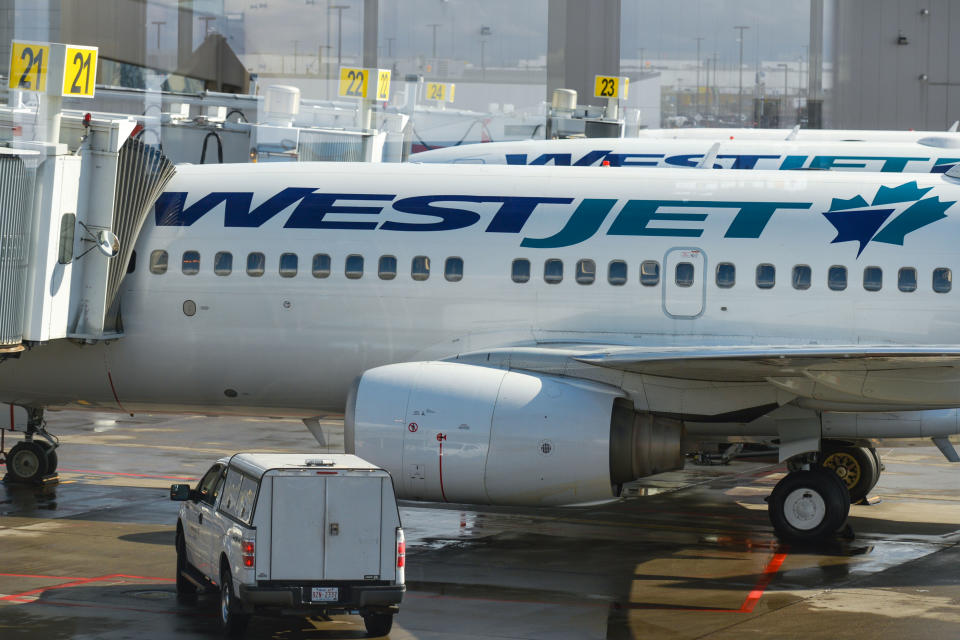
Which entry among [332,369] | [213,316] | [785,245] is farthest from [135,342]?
[785,245]

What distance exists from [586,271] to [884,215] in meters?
4.15

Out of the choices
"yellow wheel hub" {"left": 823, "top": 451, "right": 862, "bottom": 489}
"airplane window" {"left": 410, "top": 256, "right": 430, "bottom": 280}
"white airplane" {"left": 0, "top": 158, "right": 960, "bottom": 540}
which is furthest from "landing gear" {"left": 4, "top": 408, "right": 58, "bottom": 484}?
"yellow wheel hub" {"left": 823, "top": 451, "right": 862, "bottom": 489}

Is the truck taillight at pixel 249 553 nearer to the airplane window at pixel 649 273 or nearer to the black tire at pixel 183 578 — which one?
the black tire at pixel 183 578

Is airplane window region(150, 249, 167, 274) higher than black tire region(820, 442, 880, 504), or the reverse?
airplane window region(150, 249, 167, 274)

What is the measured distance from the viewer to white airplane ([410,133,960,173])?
3247 cm

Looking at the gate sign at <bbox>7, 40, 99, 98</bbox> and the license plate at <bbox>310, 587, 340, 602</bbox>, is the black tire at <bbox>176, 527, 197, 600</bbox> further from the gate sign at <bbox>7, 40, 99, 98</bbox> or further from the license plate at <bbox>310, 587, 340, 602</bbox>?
the gate sign at <bbox>7, 40, 99, 98</bbox>

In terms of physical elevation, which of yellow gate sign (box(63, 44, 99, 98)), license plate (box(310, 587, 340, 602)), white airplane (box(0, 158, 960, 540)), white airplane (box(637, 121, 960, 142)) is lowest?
license plate (box(310, 587, 340, 602))

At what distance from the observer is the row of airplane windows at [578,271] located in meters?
18.1

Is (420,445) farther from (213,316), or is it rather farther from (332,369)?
(213,316)

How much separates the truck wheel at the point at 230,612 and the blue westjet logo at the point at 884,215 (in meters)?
9.50

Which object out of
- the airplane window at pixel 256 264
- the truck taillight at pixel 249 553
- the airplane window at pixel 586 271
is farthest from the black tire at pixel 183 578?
the airplane window at pixel 586 271

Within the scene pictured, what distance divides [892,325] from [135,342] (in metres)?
10.5

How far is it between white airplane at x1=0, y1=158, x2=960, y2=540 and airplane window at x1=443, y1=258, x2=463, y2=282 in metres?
0.03

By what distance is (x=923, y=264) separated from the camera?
1817cm
